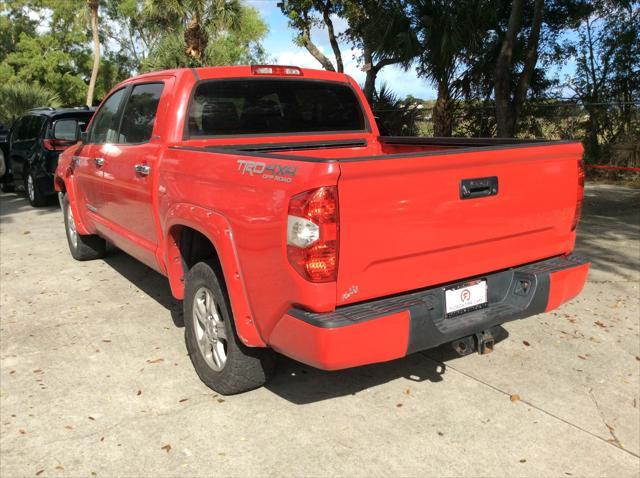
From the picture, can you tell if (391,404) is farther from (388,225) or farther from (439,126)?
(439,126)

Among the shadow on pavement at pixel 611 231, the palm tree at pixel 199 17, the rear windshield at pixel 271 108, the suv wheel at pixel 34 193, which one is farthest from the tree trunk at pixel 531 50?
the palm tree at pixel 199 17

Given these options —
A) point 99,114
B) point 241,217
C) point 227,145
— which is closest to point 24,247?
point 99,114

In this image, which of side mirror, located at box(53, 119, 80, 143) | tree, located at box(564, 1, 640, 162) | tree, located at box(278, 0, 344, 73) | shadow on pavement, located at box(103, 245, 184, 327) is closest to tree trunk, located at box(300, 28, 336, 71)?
tree, located at box(278, 0, 344, 73)

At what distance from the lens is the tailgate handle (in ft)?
10.5

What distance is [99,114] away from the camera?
5.90m

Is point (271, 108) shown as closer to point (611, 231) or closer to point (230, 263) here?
point (230, 263)

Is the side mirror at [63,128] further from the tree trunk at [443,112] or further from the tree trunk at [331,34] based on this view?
the tree trunk at [331,34]

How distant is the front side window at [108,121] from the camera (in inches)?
209

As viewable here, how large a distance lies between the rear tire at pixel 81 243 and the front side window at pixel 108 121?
4.38 ft

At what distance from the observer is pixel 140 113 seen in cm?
482

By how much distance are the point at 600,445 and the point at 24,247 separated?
23.4 feet

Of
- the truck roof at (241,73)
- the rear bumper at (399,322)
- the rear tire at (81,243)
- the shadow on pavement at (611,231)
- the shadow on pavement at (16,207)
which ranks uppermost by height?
the truck roof at (241,73)

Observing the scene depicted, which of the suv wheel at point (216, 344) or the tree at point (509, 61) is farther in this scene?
the tree at point (509, 61)

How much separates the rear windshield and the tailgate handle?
6.40 feet
